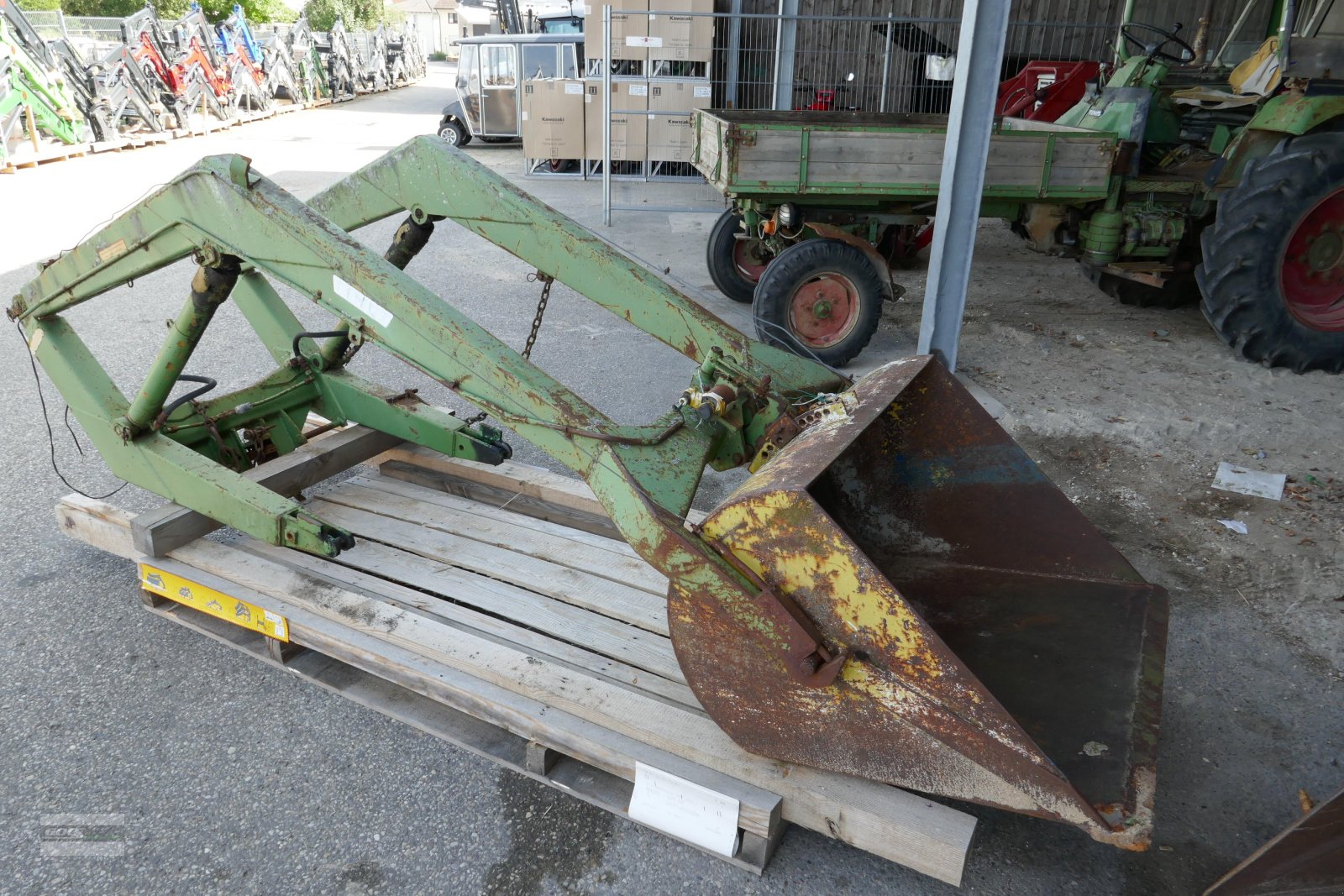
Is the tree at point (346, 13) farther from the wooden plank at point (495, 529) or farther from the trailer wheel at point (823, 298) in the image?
→ the wooden plank at point (495, 529)

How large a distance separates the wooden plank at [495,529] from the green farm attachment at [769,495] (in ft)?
0.83

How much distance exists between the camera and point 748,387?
2.58 meters

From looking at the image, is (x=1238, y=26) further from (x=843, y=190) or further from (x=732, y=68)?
(x=732, y=68)

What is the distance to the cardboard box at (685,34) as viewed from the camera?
10.3 meters

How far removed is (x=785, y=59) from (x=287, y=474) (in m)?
8.44

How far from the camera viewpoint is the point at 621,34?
10.3 m

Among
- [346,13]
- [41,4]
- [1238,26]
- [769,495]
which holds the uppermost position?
[346,13]

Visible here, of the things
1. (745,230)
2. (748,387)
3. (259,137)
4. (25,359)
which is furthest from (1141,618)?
(259,137)

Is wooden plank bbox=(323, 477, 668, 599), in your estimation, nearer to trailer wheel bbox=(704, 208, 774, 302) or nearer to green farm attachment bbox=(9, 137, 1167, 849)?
green farm attachment bbox=(9, 137, 1167, 849)

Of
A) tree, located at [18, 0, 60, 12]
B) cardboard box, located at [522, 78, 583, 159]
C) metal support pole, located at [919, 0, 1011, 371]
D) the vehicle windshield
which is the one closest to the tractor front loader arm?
metal support pole, located at [919, 0, 1011, 371]

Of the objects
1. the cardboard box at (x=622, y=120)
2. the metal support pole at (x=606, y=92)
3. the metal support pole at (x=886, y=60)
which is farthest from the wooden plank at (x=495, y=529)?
the cardboard box at (x=622, y=120)

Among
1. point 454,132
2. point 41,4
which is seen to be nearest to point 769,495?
point 454,132

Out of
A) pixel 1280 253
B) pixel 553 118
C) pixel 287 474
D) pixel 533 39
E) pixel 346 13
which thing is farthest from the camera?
pixel 346 13

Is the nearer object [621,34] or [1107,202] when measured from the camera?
[1107,202]
